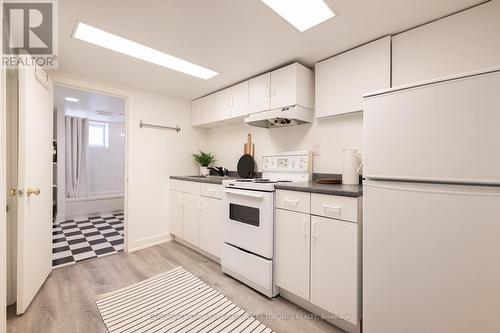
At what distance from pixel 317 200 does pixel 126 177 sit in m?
2.49

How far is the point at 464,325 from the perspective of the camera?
1032 millimetres

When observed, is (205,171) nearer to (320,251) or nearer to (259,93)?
(259,93)

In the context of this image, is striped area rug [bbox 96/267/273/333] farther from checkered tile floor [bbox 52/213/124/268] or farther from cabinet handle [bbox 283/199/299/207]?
checkered tile floor [bbox 52/213/124/268]

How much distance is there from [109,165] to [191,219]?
3.45 m

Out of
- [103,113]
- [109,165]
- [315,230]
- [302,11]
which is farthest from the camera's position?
[109,165]

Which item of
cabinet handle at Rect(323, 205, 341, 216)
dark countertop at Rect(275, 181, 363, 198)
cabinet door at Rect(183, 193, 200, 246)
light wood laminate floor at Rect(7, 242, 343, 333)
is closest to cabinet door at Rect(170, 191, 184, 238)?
cabinet door at Rect(183, 193, 200, 246)

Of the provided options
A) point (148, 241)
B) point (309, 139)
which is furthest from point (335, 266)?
point (148, 241)

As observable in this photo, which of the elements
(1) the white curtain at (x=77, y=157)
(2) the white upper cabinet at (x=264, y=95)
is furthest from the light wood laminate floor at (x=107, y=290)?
(1) the white curtain at (x=77, y=157)

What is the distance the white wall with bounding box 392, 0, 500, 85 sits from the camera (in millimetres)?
1375

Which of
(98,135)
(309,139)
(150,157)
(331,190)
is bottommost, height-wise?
(331,190)

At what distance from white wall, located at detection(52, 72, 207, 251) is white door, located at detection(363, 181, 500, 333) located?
2735mm

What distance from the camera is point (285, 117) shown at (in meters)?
2.18

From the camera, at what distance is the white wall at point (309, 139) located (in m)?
2.10

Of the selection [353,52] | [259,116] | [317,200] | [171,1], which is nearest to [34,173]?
[171,1]
